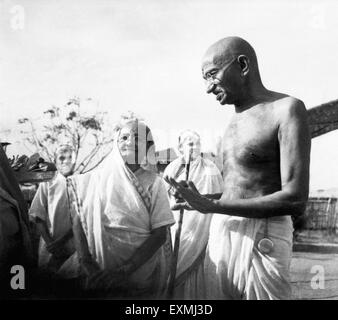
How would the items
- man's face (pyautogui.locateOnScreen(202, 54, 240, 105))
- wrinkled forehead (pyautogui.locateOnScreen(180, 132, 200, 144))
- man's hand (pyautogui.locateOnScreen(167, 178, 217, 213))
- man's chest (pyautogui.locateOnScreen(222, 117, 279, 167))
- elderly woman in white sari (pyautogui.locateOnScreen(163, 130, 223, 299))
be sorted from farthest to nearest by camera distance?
wrinkled forehead (pyautogui.locateOnScreen(180, 132, 200, 144))
elderly woman in white sari (pyautogui.locateOnScreen(163, 130, 223, 299))
man's face (pyautogui.locateOnScreen(202, 54, 240, 105))
man's chest (pyautogui.locateOnScreen(222, 117, 279, 167))
man's hand (pyautogui.locateOnScreen(167, 178, 217, 213))

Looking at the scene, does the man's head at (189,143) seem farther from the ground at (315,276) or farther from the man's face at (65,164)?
the ground at (315,276)

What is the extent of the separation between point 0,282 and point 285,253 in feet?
5.46

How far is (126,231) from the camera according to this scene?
4609 mm

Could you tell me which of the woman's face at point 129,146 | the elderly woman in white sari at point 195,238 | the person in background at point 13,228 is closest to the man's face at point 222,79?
the elderly woman in white sari at point 195,238

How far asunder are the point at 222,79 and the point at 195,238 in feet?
3.03

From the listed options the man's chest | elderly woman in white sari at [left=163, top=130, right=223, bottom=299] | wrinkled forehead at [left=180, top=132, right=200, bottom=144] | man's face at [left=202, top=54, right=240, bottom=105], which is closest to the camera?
the man's chest

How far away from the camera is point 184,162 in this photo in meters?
4.68

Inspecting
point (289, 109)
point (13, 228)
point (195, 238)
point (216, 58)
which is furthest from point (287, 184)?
point (13, 228)

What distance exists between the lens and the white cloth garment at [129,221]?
4.60 metres

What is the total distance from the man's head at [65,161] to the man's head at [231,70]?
0.92 metres

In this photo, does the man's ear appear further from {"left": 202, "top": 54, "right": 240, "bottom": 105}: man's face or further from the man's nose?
the man's nose

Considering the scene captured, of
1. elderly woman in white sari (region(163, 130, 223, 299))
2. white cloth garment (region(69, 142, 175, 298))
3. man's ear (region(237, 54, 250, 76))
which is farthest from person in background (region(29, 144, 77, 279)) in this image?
man's ear (region(237, 54, 250, 76))

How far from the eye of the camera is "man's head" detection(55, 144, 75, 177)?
475cm
